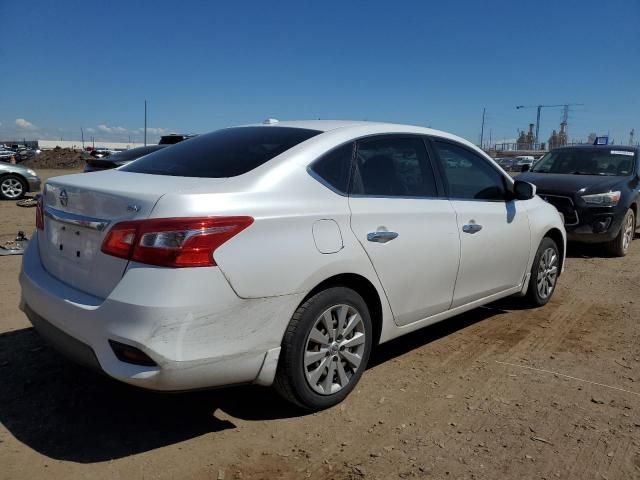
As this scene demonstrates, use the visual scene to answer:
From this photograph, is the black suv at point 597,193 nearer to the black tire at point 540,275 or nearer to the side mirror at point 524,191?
the black tire at point 540,275

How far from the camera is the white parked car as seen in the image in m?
2.45

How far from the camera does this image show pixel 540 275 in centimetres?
514

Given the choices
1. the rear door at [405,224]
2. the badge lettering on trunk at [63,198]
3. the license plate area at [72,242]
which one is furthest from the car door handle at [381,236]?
the badge lettering on trunk at [63,198]

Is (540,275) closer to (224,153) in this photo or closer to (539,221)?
(539,221)

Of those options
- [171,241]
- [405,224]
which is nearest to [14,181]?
[405,224]

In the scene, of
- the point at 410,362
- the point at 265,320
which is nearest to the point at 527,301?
the point at 410,362

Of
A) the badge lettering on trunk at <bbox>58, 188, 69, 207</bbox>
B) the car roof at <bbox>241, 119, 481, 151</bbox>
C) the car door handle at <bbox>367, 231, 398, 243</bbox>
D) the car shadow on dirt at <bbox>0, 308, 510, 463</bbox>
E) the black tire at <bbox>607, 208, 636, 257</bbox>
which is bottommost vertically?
the car shadow on dirt at <bbox>0, 308, 510, 463</bbox>

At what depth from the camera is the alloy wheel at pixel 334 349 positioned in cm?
298

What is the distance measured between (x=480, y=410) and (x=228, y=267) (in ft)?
5.85

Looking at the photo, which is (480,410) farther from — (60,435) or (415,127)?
(60,435)

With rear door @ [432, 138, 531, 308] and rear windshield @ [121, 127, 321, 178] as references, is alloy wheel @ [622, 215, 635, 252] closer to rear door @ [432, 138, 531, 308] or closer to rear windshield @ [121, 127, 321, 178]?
rear door @ [432, 138, 531, 308]

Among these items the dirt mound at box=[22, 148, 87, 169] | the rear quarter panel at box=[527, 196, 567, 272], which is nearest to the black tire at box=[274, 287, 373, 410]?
→ the rear quarter panel at box=[527, 196, 567, 272]

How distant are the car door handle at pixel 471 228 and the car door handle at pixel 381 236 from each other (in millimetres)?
810

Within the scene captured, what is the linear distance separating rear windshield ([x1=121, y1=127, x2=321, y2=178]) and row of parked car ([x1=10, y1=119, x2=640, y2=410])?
18 mm
